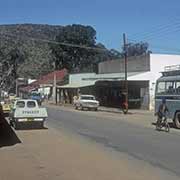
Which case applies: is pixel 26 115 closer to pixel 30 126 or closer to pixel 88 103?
pixel 30 126

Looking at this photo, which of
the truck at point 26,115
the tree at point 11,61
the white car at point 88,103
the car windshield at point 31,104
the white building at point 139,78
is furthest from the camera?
the tree at point 11,61

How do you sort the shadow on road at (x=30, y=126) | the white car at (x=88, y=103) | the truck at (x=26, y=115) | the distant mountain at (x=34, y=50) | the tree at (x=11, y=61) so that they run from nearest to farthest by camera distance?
1. the truck at (x=26, y=115)
2. the shadow on road at (x=30, y=126)
3. the white car at (x=88, y=103)
4. the tree at (x=11, y=61)
5. the distant mountain at (x=34, y=50)

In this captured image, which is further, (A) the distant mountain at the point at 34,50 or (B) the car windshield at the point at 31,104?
(A) the distant mountain at the point at 34,50

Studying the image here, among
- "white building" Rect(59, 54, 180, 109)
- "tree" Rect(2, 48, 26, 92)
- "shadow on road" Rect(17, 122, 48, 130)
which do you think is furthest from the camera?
"tree" Rect(2, 48, 26, 92)

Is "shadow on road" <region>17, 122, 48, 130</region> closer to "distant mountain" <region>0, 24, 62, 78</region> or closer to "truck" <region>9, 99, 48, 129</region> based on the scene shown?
"truck" <region>9, 99, 48, 129</region>

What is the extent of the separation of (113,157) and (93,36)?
106959mm

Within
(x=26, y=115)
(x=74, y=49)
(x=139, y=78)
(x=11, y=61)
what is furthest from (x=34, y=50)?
(x=26, y=115)

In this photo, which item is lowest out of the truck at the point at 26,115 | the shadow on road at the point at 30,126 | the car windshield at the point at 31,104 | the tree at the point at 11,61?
the shadow on road at the point at 30,126

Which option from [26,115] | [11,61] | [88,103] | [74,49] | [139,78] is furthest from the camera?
[74,49]

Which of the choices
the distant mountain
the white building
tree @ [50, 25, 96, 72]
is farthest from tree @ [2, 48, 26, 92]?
the white building

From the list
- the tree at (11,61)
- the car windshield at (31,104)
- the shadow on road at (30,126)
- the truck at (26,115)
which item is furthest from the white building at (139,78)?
the truck at (26,115)

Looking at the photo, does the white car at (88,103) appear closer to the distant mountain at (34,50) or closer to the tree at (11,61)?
the tree at (11,61)

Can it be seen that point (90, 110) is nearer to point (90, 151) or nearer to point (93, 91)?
point (93, 91)

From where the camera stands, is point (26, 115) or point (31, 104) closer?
point (26, 115)
